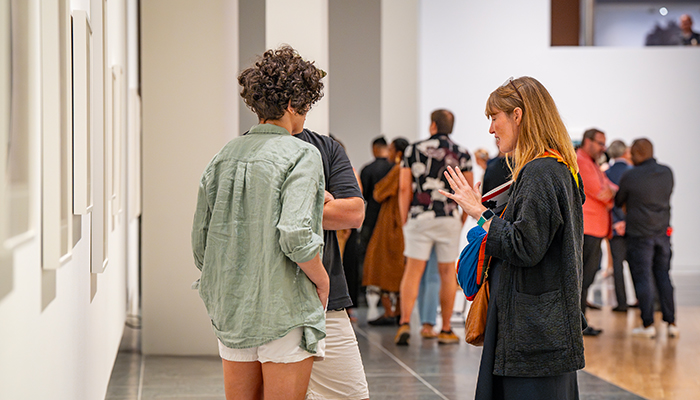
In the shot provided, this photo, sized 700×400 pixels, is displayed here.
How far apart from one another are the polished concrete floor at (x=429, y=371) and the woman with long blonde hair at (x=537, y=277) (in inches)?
83.5

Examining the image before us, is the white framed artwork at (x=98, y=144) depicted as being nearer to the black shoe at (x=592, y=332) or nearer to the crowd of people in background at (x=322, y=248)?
the crowd of people in background at (x=322, y=248)

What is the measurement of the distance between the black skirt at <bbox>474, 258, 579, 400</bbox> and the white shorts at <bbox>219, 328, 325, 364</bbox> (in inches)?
23.7

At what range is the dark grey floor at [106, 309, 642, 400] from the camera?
14.3 feet

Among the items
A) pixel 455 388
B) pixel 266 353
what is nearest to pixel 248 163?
pixel 266 353

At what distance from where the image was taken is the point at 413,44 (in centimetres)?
1024

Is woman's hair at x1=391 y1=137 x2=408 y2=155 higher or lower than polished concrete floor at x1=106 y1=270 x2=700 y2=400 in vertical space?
higher

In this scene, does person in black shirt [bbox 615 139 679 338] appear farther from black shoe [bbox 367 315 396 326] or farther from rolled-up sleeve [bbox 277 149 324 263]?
rolled-up sleeve [bbox 277 149 324 263]

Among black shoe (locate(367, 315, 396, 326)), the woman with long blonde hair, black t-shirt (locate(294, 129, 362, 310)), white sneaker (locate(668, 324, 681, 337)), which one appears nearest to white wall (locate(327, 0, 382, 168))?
black shoe (locate(367, 315, 396, 326))

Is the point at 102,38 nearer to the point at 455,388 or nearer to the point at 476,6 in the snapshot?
the point at 455,388

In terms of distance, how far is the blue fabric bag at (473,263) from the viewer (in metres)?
2.43

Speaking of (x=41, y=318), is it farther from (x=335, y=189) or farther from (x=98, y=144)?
(x=98, y=144)

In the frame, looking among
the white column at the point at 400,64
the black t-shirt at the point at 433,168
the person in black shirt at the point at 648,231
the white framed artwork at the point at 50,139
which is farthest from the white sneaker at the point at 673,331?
the white framed artwork at the point at 50,139

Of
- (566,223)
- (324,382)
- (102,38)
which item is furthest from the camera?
(102,38)

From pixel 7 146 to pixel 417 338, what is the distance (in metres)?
5.09
